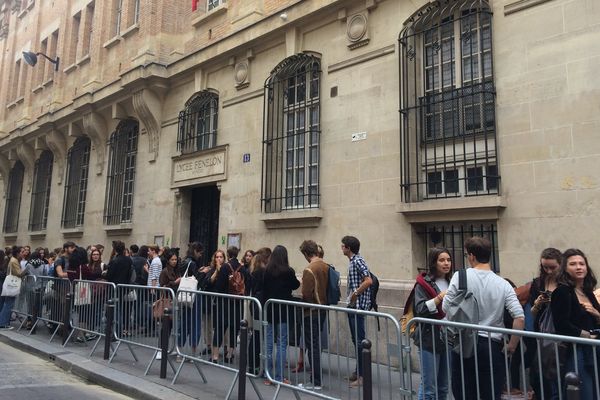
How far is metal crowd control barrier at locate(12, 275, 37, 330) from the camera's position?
10142 mm

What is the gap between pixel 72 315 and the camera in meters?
8.70

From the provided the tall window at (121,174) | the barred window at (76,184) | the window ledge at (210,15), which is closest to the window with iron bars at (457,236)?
the window ledge at (210,15)

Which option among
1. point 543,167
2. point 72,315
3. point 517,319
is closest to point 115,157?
point 72,315

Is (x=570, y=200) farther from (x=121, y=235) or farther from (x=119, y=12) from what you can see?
(x=119, y=12)

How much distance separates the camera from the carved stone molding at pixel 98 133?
16.2 m

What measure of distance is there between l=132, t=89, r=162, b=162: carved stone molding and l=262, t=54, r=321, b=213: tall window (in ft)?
14.7

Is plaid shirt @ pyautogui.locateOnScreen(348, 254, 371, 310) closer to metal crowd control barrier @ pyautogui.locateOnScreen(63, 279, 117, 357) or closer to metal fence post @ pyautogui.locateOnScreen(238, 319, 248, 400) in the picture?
metal fence post @ pyautogui.locateOnScreen(238, 319, 248, 400)

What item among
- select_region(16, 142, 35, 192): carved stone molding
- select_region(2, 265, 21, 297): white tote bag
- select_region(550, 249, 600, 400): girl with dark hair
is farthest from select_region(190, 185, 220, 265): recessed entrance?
select_region(16, 142, 35, 192): carved stone molding

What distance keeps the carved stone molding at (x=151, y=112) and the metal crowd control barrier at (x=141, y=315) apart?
23.0 feet

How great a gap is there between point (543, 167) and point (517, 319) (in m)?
3.22

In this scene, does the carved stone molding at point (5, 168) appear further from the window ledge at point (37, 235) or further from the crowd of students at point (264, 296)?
the crowd of students at point (264, 296)

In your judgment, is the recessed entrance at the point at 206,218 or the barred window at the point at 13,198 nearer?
the recessed entrance at the point at 206,218

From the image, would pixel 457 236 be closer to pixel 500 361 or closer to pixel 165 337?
pixel 500 361

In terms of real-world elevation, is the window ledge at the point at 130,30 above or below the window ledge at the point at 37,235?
above
